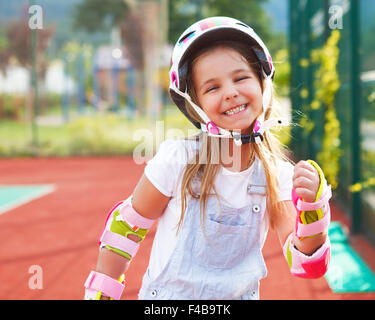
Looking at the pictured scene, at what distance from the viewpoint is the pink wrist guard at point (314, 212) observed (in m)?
1.43

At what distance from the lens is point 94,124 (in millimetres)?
13328

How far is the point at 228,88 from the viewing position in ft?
5.18

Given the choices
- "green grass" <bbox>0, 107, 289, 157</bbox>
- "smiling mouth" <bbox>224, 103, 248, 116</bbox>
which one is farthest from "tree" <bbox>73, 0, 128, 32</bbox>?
"smiling mouth" <bbox>224, 103, 248, 116</bbox>

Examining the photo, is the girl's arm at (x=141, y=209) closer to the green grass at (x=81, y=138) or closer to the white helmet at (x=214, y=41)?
the white helmet at (x=214, y=41)

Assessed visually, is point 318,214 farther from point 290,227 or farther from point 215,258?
point 215,258

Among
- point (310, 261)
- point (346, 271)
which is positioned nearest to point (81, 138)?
point (346, 271)

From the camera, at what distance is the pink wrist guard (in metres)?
1.43

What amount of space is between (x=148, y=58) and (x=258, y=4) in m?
3.13

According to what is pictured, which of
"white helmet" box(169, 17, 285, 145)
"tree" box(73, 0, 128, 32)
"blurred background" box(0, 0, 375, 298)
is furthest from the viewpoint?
"tree" box(73, 0, 128, 32)

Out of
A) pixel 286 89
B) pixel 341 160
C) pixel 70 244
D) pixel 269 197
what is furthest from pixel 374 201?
pixel 286 89

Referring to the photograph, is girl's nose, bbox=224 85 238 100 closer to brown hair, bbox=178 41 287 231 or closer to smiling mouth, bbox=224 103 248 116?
smiling mouth, bbox=224 103 248 116

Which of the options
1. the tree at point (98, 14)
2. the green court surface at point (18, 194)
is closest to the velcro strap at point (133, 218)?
Result: the green court surface at point (18, 194)
